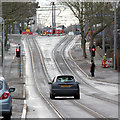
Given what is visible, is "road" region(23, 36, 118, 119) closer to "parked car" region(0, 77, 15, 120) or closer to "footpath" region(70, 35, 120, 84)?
"footpath" region(70, 35, 120, 84)

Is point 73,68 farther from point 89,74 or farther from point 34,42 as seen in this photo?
point 34,42

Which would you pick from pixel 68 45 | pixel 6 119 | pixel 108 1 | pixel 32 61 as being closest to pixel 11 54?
pixel 32 61

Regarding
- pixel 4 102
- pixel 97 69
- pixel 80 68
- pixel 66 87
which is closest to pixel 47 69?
pixel 80 68

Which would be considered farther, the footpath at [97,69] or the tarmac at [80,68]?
the footpath at [97,69]

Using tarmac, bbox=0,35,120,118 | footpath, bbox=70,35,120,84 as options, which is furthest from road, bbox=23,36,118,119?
footpath, bbox=70,35,120,84

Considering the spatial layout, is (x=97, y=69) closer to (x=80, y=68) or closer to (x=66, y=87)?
(x=80, y=68)

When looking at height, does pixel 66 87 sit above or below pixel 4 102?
below

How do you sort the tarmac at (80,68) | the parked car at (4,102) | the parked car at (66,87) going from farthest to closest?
the tarmac at (80,68) < the parked car at (66,87) < the parked car at (4,102)

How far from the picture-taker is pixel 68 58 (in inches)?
2365

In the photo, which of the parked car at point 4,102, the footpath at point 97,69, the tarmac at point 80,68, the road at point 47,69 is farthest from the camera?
the footpath at point 97,69

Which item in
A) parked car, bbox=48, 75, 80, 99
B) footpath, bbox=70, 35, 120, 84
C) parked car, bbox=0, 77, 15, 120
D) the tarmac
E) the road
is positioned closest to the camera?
parked car, bbox=0, 77, 15, 120

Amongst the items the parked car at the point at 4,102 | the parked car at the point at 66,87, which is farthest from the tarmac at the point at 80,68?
the parked car at the point at 4,102

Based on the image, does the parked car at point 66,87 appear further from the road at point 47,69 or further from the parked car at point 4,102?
the road at point 47,69

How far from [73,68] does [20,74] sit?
9.43 meters
